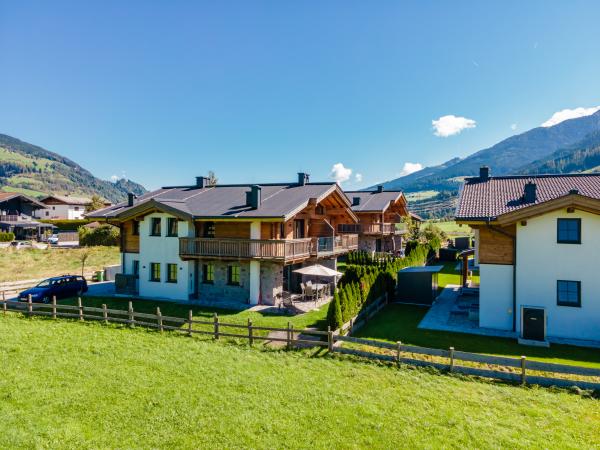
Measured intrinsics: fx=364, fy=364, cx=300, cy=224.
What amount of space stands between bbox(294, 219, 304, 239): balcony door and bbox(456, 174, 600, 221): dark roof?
946cm

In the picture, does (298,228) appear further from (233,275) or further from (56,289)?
(56,289)

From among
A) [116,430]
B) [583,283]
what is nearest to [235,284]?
[116,430]

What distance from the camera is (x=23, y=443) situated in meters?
7.76

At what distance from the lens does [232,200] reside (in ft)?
74.6

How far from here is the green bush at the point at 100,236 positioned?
159ft

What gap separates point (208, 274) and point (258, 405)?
13.2 metres

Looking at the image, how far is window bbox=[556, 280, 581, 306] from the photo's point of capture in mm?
15090

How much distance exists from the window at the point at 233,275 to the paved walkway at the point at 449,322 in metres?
10.0

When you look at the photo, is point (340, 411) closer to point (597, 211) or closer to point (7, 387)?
point (7, 387)

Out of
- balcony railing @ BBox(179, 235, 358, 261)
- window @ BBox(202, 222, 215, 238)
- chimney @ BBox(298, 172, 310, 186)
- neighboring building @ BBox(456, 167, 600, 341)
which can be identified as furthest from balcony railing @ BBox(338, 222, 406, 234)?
neighboring building @ BBox(456, 167, 600, 341)

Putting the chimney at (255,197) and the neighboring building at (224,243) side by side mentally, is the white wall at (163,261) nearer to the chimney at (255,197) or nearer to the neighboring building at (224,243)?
the neighboring building at (224,243)

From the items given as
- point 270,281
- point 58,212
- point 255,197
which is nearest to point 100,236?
point 255,197

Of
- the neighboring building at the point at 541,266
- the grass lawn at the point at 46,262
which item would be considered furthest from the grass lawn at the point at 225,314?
the grass lawn at the point at 46,262

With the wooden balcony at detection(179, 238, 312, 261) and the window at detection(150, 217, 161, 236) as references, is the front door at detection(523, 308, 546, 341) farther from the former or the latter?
the window at detection(150, 217, 161, 236)
